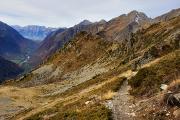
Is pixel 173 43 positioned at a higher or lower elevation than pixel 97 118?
higher

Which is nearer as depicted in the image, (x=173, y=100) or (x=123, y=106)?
(x=173, y=100)

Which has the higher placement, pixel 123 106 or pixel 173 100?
pixel 173 100

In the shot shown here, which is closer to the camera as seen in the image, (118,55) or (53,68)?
(118,55)

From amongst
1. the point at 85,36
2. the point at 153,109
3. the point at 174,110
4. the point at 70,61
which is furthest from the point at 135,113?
the point at 85,36

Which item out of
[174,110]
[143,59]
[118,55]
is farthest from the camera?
[118,55]

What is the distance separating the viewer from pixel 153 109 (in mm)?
29297

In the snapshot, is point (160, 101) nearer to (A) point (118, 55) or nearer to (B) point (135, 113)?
(B) point (135, 113)

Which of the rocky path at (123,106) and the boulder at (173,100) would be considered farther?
the rocky path at (123,106)

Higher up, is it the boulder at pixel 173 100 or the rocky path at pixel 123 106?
the boulder at pixel 173 100

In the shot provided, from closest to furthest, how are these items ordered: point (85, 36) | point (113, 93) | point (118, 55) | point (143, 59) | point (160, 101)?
point (160, 101) → point (113, 93) → point (143, 59) → point (118, 55) → point (85, 36)

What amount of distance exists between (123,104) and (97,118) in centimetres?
434

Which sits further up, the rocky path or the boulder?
the boulder

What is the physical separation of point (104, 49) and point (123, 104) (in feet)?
282

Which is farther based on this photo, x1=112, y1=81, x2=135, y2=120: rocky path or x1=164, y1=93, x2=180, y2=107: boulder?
x1=112, y1=81, x2=135, y2=120: rocky path
